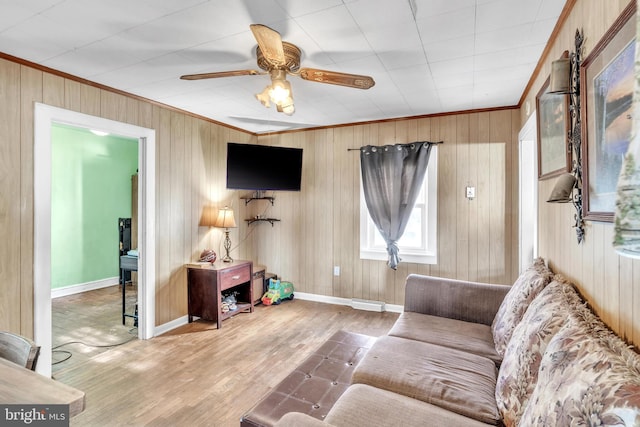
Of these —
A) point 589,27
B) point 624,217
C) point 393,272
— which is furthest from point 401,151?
point 624,217

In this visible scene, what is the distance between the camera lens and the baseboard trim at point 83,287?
15.1ft

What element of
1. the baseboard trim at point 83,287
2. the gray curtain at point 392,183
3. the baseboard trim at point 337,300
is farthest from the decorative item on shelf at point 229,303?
the baseboard trim at point 83,287

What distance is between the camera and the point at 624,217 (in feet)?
1.35

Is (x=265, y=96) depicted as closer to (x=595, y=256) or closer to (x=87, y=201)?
(x=595, y=256)

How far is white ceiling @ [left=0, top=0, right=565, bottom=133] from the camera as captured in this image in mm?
1728

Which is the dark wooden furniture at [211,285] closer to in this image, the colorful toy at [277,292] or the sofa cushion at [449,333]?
the colorful toy at [277,292]

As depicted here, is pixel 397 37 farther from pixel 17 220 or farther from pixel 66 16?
pixel 17 220

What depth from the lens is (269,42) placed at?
168cm

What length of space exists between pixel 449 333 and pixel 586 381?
1382 millimetres

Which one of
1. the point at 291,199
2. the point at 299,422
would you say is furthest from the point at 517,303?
the point at 291,199

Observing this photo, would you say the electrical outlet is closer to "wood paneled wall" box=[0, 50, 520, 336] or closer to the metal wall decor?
"wood paneled wall" box=[0, 50, 520, 336]

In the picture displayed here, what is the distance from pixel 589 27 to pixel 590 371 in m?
1.53

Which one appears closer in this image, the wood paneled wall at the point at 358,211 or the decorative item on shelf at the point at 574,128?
Answer: the decorative item on shelf at the point at 574,128

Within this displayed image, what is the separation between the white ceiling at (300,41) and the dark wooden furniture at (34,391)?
1.79 metres
